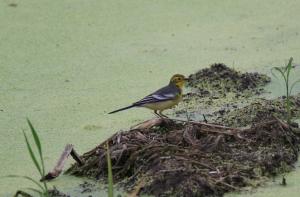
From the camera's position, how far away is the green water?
480cm

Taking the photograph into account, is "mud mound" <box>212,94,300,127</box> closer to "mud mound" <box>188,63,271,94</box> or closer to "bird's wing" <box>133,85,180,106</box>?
"bird's wing" <box>133,85,180,106</box>

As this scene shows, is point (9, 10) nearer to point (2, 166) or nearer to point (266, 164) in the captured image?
point (2, 166)

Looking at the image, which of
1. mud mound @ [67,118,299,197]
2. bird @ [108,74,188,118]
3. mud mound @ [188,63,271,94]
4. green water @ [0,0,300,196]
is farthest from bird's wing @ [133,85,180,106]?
mud mound @ [188,63,271,94]

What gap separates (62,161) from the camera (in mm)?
4000

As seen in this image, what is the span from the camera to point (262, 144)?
13.4ft

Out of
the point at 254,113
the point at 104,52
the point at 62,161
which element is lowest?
the point at 62,161

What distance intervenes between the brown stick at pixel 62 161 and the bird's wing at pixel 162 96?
26.4 inches

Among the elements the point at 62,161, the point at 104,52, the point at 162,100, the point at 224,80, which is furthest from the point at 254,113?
the point at 104,52

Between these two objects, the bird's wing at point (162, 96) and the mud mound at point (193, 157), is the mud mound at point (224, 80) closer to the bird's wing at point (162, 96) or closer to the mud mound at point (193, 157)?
the bird's wing at point (162, 96)

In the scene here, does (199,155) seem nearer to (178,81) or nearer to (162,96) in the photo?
(162,96)

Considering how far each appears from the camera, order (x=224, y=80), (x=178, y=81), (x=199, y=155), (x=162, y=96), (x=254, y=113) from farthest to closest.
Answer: (x=224, y=80) < (x=178, y=81) < (x=162, y=96) < (x=254, y=113) < (x=199, y=155)

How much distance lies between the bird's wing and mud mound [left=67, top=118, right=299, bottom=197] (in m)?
0.35

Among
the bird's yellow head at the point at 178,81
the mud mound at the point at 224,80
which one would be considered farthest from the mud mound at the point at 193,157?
the mud mound at the point at 224,80

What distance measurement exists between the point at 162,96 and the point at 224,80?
79 cm
